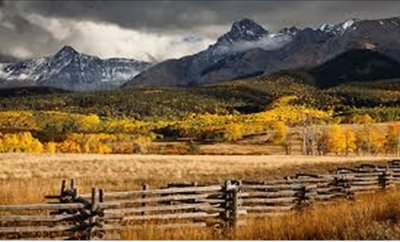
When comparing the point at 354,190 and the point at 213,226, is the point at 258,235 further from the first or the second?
the point at 354,190

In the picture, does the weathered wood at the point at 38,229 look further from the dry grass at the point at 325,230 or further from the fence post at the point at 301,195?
the fence post at the point at 301,195

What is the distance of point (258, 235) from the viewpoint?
17.0m

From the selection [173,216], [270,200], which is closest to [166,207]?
[173,216]

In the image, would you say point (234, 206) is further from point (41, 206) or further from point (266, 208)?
point (41, 206)

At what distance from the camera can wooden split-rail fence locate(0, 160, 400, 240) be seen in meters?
18.0

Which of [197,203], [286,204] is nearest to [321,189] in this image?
[286,204]

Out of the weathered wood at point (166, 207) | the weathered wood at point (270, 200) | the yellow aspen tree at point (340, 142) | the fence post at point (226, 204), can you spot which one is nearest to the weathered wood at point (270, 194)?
the weathered wood at point (270, 200)

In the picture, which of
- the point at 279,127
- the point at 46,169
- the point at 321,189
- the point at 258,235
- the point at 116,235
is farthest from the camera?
the point at 279,127

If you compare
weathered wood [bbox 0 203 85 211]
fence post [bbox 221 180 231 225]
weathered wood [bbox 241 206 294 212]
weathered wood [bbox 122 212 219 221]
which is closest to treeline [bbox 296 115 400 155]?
weathered wood [bbox 241 206 294 212]

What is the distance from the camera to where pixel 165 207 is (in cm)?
2084

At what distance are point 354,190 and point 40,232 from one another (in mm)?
18860

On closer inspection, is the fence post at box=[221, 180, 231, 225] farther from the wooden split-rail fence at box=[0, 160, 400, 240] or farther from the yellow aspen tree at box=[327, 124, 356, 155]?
the yellow aspen tree at box=[327, 124, 356, 155]

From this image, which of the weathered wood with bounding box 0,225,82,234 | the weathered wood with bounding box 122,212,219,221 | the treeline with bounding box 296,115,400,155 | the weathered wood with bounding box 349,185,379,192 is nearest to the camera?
the weathered wood with bounding box 0,225,82,234

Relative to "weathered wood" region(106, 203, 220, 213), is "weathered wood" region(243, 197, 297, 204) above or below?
below
